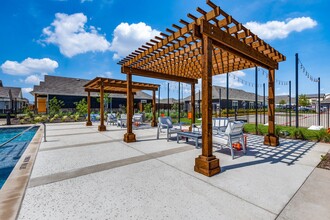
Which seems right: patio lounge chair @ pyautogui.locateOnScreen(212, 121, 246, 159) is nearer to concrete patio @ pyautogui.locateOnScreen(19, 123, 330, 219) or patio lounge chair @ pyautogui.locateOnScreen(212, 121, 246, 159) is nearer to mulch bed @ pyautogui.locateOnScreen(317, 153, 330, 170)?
concrete patio @ pyautogui.locateOnScreen(19, 123, 330, 219)

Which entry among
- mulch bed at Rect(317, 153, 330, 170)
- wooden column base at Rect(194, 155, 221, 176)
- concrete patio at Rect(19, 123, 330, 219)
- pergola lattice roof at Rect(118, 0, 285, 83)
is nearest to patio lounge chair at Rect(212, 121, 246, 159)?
concrete patio at Rect(19, 123, 330, 219)

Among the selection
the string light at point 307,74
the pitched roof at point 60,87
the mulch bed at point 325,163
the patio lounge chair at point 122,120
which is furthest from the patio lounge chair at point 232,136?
the pitched roof at point 60,87

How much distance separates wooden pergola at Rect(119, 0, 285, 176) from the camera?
10.9 ft

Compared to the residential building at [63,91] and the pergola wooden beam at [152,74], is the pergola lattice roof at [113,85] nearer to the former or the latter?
the pergola wooden beam at [152,74]

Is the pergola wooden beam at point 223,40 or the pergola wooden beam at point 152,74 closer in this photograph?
the pergola wooden beam at point 223,40

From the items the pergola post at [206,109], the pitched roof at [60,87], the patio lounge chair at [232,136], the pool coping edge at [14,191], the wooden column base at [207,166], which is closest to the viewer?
the pool coping edge at [14,191]

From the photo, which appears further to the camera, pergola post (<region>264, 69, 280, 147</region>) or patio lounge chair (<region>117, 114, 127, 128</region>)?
patio lounge chair (<region>117, 114, 127, 128</region>)

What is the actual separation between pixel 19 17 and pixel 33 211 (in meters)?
12.2

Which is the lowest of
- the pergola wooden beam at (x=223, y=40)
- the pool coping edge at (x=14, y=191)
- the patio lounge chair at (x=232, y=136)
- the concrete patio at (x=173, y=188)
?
the concrete patio at (x=173, y=188)

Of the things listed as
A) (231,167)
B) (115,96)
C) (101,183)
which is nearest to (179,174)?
(231,167)

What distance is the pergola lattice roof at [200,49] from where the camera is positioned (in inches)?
134

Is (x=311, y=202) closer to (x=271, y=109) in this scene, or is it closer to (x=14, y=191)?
(x=271, y=109)

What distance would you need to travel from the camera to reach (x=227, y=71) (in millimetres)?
7965

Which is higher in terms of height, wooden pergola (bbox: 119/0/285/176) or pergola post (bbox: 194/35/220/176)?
wooden pergola (bbox: 119/0/285/176)
